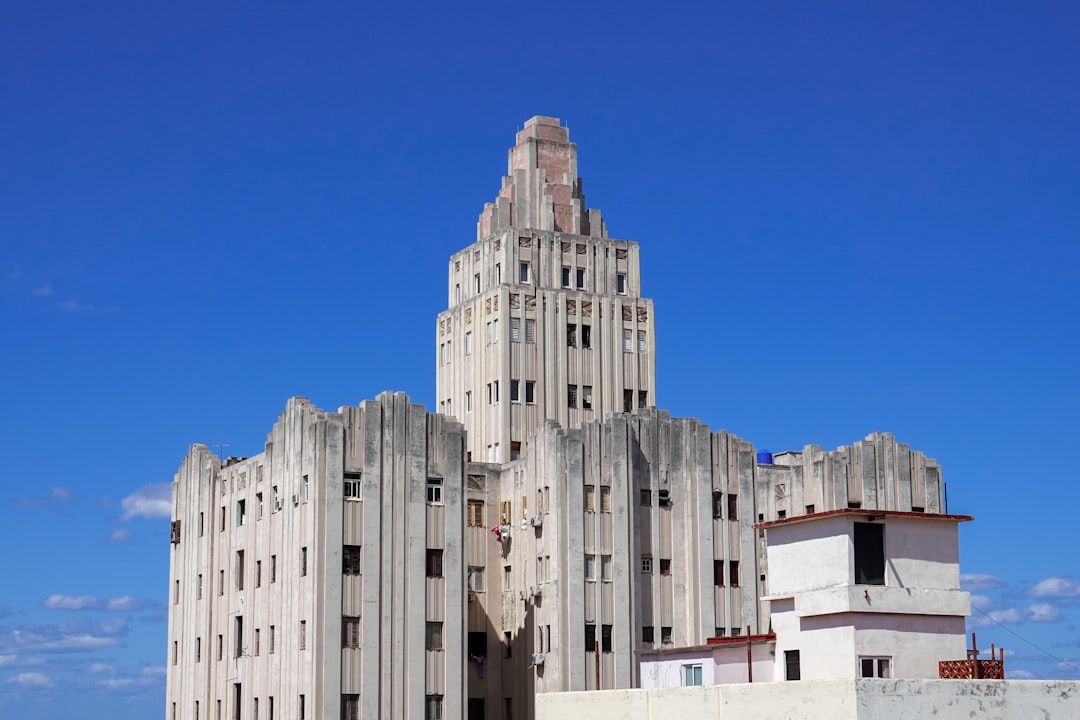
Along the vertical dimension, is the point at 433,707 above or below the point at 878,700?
above

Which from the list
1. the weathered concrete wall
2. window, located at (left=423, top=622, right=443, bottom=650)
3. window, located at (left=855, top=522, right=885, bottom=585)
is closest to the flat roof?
window, located at (left=855, top=522, right=885, bottom=585)

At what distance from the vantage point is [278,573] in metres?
82.1

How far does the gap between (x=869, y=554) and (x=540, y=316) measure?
42448mm

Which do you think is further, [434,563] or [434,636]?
[434,563]

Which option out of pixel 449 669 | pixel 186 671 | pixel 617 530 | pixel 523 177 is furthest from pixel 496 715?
pixel 523 177

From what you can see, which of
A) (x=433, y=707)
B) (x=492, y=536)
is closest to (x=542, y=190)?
(x=492, y=536)

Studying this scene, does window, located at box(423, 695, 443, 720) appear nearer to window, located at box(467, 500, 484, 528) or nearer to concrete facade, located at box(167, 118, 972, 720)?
concrete facade, located at box(167, 118, 972, 720)

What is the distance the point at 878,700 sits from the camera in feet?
151

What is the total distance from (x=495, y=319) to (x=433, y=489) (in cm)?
1562

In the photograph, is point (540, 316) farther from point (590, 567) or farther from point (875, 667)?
point (875, 667)

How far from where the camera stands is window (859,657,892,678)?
52.8m

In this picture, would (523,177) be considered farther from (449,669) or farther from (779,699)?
(779,699)

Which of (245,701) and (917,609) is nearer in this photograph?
(917,609)

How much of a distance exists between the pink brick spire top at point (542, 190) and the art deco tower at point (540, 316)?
0.06 meters
